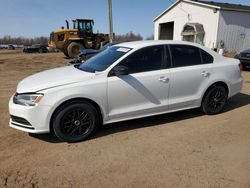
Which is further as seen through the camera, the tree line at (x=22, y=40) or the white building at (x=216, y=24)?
the tree line at (x=22, y=40)

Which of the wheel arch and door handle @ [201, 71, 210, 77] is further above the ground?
door handle @ [201, 71, 210, 77]

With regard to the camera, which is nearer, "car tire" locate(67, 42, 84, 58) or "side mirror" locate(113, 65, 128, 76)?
"side mirror" locate(113, 65, 128, 76)

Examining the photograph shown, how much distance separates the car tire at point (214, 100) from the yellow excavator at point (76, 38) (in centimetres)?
1636

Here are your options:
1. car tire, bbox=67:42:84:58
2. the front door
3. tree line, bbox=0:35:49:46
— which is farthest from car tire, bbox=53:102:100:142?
tree line, bbox=0:35:49:46

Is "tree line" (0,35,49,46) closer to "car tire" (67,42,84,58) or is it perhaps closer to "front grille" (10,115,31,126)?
"car tire" (67,42,84,58)

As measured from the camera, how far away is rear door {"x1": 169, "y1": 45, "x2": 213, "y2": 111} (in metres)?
4.78

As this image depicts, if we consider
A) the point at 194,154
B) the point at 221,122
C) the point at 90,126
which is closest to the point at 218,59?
the point at 221,122

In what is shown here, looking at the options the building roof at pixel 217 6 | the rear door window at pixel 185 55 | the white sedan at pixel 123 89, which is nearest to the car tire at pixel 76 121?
the white sedan at pixel 123 89

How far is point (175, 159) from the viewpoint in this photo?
→ 3.57 metres

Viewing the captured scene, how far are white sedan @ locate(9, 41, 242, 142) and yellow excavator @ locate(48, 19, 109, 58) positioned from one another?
16.3 m

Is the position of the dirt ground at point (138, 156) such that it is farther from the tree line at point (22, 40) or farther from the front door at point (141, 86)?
the tree line at point (22, 40)

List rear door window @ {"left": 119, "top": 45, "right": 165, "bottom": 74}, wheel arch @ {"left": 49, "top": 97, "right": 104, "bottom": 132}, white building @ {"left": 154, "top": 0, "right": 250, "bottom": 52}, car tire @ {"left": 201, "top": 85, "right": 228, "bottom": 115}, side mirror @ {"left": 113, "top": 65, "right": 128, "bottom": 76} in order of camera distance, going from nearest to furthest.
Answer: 1. wheel arch @ {"left": 49, "top": 97, "right": 104, "bottom": 132}
2. side mirror @ {"left": 113, "top": 65, "right": 128, "bottom": 76}
3. rear door window @ {"left": 119, "top": 45, "right": 165, "bottom": 74}
4. car tire @ {"left": 201, "top": 85, "right": 228, "bottom": 115}
5. white building @ {"left": 154, "top": 0, "right": 250, "bottom": 52}

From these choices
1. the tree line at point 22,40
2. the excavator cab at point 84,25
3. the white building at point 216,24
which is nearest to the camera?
the white building at point 216,24

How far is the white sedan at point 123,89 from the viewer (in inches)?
154
